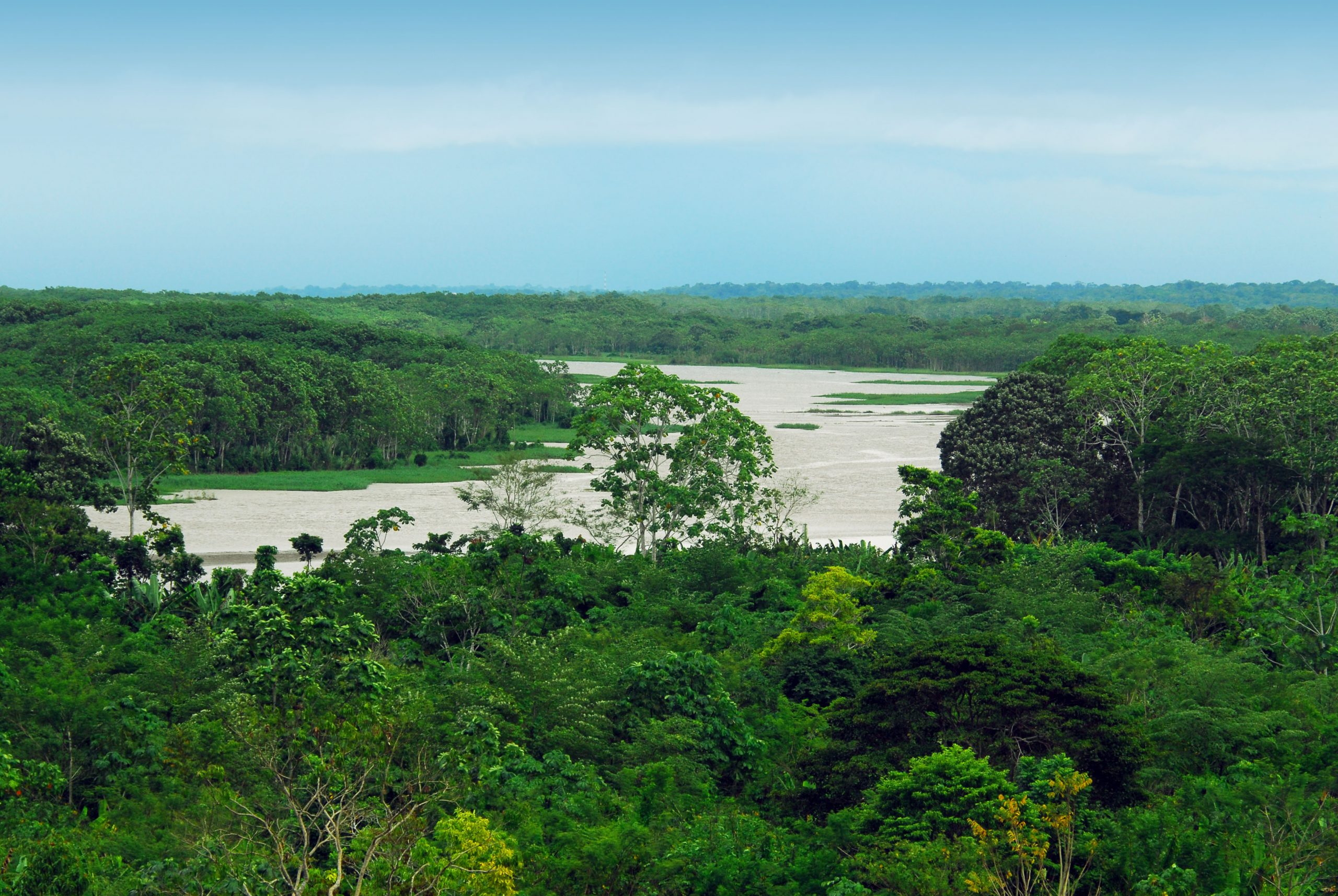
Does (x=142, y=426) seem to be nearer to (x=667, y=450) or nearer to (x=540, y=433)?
(x=667, y=450)

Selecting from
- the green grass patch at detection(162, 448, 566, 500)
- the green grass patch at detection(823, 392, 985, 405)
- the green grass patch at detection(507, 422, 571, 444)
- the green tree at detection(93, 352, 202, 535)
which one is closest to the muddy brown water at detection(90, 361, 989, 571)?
the green grass patch at detection(162, 448, 566, 500)

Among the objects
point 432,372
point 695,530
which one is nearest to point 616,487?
point 695,530

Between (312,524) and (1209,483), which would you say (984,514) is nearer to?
(1209,483)

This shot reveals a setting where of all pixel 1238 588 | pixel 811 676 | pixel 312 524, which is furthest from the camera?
pixel 312 524

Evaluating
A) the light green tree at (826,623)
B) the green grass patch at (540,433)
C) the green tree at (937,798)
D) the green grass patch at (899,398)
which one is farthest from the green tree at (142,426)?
the green grass patch at (899,398)

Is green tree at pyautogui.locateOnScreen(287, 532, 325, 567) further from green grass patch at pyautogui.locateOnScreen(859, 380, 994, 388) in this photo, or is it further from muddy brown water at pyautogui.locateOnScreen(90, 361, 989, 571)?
green grass patch at pyautogui.locateOnScreen(859, 380, 994, 388)

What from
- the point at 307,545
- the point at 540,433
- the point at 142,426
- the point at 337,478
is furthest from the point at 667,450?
the point at 540,433

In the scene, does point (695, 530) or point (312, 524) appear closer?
point (695, 530)
